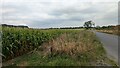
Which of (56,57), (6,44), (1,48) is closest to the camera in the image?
(56,57)

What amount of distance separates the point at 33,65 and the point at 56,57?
4.69ft

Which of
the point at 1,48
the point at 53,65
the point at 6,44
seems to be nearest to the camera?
the point at 53,65

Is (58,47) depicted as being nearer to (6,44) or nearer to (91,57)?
(91,57)

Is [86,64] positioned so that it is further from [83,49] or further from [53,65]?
[83,49]

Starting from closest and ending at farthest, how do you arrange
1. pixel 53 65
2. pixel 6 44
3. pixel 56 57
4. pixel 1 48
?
pixel 53 65 < pixel 56 57 < pixel 1 48 < pixel 6 44

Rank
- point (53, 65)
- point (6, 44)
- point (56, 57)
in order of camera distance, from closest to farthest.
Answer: point (53, 65), point (56, 57), point (6, 44)

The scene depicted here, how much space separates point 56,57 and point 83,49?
187 centimetres

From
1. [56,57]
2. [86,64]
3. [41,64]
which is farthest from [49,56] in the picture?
[86,64]

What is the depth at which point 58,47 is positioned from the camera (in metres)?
14.4

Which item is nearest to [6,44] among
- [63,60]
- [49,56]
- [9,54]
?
[9,54]

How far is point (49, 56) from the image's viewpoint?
14.0m

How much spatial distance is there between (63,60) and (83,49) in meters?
2.29

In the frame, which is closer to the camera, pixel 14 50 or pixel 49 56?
pixel 49 56

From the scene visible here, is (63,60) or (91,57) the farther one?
(91,57)
